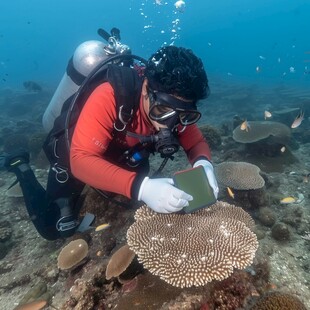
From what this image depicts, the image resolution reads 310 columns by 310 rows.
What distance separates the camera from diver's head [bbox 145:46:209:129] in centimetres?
321

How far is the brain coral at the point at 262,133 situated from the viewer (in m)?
8.64

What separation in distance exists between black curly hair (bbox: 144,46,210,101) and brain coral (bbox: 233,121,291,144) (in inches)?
226

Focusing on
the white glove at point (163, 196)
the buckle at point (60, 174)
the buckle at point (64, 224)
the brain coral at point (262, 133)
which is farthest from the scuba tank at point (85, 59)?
the brain coral at point (262, 133)

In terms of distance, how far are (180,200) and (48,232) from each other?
388 cm

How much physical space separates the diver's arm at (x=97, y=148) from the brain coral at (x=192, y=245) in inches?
23.9

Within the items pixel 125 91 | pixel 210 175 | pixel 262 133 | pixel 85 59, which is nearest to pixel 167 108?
pixel 125 91

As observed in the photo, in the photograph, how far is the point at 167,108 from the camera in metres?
3.42

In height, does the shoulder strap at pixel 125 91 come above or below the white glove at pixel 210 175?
above

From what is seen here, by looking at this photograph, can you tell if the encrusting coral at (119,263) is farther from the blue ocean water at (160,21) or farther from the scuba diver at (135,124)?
the blue ocean water at (160,21)

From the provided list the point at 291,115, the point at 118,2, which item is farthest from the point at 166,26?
the point at 291,115

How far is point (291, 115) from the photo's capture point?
1468 cm

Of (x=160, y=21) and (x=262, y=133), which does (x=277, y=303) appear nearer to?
(x=262, y=133)

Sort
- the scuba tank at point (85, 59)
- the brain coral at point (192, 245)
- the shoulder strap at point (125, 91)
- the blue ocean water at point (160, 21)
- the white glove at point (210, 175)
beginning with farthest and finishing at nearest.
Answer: the blue ocean water at point (160, 21)
the scuba tank at point (85, 59)
the white glove at point (210, 175)
the shoulder strap at point (125, 91)
the brain coral at point (192, 245)

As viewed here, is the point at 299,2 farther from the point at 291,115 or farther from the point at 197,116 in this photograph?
the point at 197,116
